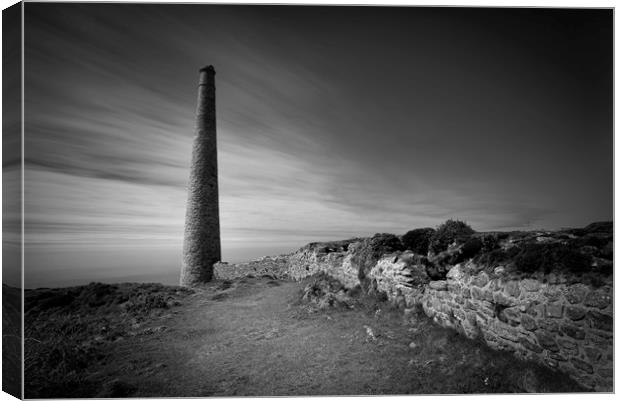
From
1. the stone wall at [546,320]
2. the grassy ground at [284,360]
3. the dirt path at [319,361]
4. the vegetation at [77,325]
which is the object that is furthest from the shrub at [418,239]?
the vegetation at [77,325]

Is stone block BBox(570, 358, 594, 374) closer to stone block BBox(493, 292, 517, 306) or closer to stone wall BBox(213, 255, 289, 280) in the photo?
stone block BBox(493, 292, 517, 306)

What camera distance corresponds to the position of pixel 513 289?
4992mm

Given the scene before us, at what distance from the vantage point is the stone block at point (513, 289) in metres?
4.94

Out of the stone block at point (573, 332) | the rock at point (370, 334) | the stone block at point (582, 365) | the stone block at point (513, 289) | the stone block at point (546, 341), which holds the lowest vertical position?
the rock at point (370, 334)

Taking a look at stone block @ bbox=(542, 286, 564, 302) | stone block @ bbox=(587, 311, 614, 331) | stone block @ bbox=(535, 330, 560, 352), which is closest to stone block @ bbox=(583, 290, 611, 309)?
stone block @ bbox=(587, 311, 614, 331)

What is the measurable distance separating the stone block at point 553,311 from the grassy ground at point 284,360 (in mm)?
824

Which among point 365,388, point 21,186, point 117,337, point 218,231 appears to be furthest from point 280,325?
point 218,231

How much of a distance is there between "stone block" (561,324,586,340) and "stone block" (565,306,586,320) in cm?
13

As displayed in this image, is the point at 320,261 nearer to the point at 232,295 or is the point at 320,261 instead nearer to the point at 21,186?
the point at 232,295

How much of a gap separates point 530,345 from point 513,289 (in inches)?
32.2

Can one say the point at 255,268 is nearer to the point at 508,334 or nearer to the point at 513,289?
the point at 508,334

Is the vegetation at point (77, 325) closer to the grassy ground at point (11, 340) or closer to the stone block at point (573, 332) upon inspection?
the grassy ground at point (11, 340)

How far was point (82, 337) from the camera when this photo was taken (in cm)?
805

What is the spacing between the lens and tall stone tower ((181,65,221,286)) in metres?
17.8
